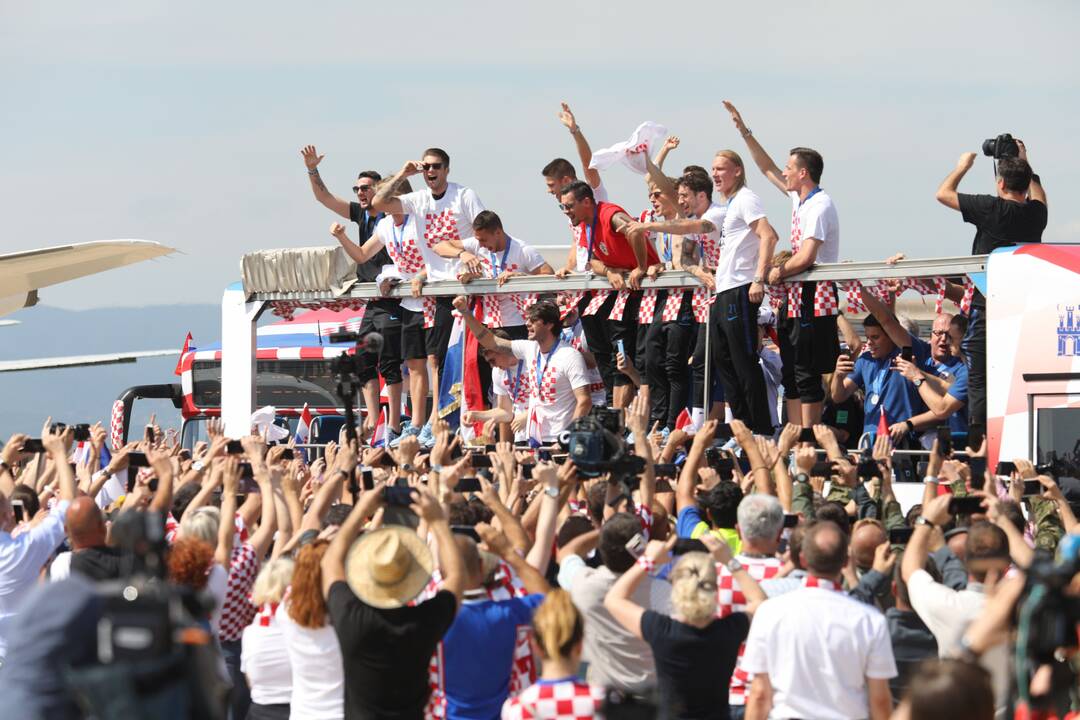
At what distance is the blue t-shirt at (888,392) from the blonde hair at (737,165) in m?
1.51

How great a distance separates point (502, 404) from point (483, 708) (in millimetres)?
6876

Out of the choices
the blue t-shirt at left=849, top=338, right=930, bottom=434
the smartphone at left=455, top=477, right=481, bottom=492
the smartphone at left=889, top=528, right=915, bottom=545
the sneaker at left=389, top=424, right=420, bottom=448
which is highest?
the blue t-shirt at left=849, top=338, right=930, bottom=434

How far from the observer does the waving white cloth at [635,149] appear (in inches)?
474

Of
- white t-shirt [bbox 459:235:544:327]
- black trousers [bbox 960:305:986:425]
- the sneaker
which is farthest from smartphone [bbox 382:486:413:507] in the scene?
the sneaker

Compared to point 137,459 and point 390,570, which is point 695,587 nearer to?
point 390,570

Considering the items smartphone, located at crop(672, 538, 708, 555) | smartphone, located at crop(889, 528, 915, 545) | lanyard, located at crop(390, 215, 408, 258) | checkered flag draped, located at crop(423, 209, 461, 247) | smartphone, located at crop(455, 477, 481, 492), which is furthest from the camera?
lanyard, located at crop(390, 215, 408, 258)

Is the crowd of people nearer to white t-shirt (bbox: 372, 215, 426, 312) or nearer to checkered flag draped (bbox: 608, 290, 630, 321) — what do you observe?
checkered flag draped (bbox: 608, 290, 630, 321)

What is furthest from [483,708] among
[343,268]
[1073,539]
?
[343,268]

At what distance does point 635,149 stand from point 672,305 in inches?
49.9

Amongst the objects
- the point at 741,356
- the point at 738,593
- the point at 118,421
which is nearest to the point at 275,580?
the point at 738,593

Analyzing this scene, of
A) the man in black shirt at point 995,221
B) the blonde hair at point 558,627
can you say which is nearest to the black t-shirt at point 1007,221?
the man in black shirt at point 995,221

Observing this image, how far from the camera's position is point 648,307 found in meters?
11.9

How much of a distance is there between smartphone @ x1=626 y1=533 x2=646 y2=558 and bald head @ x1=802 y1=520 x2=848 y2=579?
677mm

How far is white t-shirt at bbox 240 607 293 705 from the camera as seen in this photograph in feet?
20.9
